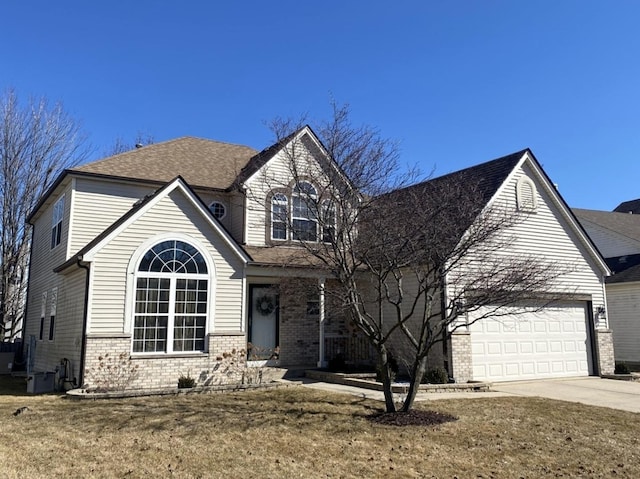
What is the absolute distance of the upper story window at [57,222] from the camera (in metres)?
17.6

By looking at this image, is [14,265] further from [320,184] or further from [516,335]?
[516,335]

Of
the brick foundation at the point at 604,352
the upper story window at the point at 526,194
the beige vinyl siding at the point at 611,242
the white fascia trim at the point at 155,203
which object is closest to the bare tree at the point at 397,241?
the white fascia trim at the point at 155,203

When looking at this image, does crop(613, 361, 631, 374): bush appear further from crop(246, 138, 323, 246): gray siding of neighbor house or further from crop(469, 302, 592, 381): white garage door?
crop(246, 138, 323, 246): gray siding of neighbor house

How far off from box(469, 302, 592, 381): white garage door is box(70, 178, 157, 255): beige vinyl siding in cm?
1140

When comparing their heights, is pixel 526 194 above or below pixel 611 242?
below

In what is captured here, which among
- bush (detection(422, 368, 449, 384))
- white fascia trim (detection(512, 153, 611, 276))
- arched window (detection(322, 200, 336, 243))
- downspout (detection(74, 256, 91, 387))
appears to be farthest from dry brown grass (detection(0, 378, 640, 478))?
white fascia trim (detection(512, 153, 611, 276))

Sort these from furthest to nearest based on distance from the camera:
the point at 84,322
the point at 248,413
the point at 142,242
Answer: the point at 142,242 → the point at 84,322 → the point at 248,413

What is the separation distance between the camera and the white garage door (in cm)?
1596

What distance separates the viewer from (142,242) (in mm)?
13836

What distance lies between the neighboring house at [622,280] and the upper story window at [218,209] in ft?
60.1

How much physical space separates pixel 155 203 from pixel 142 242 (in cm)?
111

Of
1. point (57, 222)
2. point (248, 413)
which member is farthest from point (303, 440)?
point (57, 222)

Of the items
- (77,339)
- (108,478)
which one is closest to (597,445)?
(108,478)

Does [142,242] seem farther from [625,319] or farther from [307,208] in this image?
[625,319]
